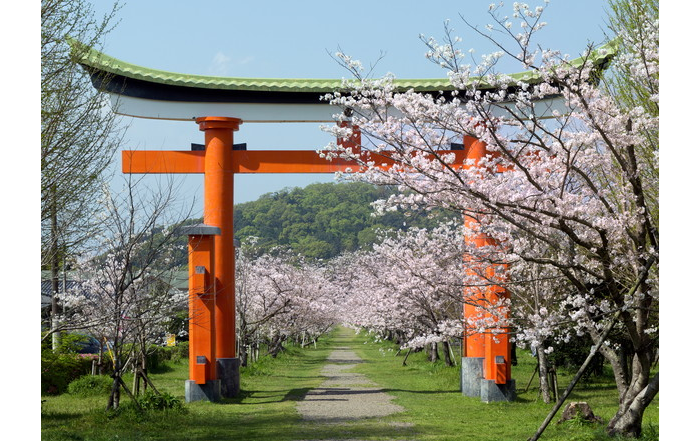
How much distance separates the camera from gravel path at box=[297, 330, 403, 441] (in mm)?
13655

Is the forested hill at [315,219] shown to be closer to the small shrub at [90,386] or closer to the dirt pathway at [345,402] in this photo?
the dirt pathway at [345,402]

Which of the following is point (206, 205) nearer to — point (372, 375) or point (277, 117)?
point (277, 117)

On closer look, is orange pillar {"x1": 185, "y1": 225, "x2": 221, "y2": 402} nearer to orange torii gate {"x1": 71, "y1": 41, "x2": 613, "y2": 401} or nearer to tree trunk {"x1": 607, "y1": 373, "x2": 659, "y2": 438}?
orange torii gate {"x1": 71, "y1": 41, "x2": 613, "y2": 401}

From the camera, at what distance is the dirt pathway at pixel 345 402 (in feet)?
44.8

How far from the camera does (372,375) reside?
24391 millimetres

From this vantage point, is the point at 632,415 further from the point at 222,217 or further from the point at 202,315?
the point at 222,217

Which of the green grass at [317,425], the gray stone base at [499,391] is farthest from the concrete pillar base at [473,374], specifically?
the gray stone base at [499,391]

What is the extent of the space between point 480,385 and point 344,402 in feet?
9.58

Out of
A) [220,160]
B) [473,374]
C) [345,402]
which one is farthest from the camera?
[473,374]

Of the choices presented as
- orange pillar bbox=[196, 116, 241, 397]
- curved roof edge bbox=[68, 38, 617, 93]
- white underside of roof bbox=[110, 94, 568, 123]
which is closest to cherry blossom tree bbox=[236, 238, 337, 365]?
orange pillar bbox=[196, 116, 241, 397]

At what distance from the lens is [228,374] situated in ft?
53.8

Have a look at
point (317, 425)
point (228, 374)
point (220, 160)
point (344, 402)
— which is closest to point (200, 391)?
point (228, 374)

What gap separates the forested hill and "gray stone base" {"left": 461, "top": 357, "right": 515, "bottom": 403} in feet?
208
